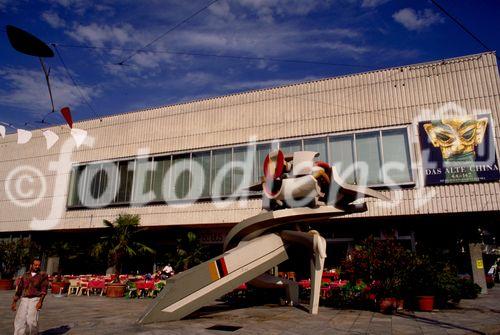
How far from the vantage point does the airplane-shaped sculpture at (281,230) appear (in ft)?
39.1

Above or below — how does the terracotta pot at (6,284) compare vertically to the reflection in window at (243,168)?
below

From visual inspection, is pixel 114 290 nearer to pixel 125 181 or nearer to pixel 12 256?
pixel 125 181

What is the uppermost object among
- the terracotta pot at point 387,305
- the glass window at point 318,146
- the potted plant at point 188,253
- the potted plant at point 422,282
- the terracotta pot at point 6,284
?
the glass window at point 318,146

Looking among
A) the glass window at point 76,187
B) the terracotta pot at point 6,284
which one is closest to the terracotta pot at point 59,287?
the terracotta pot at point 6,284

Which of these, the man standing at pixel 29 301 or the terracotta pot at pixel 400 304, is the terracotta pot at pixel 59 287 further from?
the terracotta pot at pixel 400 304

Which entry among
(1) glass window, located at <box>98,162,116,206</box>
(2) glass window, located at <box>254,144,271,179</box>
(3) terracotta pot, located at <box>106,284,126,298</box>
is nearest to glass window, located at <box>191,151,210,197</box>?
(2) glass window, located at <box>254,144,271,179</box>

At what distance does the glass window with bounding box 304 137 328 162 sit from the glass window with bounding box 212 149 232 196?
525cm

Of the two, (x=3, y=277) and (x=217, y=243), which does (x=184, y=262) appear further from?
(x=3, y=277)

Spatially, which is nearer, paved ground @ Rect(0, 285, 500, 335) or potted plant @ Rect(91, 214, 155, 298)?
paved ground @ Rect(0, 285, 500, 335)

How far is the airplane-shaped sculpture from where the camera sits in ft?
39.1

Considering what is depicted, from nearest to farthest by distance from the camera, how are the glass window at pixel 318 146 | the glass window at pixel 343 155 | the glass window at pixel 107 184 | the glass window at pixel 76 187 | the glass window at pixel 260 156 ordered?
the glass window at pixel 343 155
the glass window at pixel 318 146
the glass window at pixel 260 156
the glass window at pixel 107 184
the glass window at pixel 76 187

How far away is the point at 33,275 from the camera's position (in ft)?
27.3

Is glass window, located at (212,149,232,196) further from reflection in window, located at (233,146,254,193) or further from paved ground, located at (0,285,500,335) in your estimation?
paved ground, located at (0,285,500,335)

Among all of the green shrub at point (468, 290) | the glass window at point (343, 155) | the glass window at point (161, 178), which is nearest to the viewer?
the green shrub at point (468, 290)
